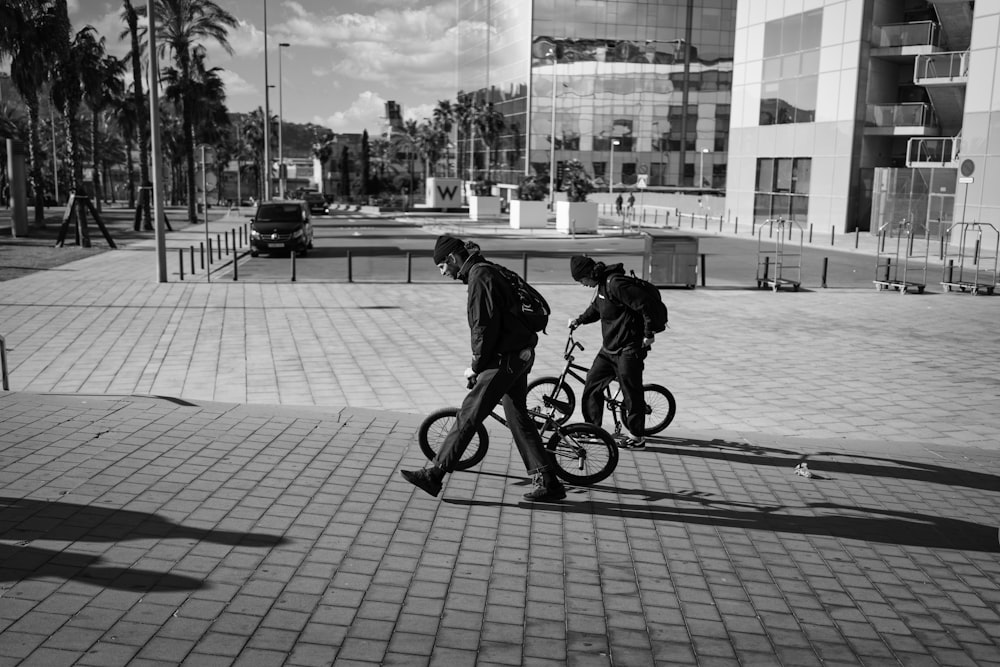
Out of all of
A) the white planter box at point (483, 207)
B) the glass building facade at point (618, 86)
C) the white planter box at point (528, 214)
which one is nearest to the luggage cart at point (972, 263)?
the white planter box at point (528, 214)

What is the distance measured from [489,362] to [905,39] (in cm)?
4094

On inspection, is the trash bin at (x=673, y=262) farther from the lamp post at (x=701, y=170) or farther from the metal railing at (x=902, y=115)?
the lamp post at (x=701, y=170)

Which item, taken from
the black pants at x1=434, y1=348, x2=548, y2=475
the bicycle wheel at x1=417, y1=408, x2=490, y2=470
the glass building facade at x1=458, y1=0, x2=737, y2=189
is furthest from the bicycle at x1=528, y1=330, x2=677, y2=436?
the glass building facade at x1=458, y1=0, x2=737, y2=189

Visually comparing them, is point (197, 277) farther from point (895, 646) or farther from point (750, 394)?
point (895, 646)

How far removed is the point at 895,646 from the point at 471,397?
2.99m

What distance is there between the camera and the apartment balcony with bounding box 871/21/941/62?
130 ft

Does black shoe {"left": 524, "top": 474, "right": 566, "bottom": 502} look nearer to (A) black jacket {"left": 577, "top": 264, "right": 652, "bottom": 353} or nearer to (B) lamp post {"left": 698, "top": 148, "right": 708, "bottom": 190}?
(A) black jacket {"left": 577, "top": 264, "right": 652, "bottom": 353}

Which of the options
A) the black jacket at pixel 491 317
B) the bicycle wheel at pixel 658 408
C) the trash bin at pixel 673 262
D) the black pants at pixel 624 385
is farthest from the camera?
the trash bin at pixel 673 262

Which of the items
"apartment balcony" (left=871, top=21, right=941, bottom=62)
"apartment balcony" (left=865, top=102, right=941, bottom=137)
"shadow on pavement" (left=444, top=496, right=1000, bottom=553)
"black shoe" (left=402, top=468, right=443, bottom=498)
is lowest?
"shadow on pavement" (left=444, top=496, right=1000, bottom=553)

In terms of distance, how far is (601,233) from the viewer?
140 feet

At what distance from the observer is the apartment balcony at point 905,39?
39719 mm

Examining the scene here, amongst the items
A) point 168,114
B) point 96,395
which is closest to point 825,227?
point 96,395

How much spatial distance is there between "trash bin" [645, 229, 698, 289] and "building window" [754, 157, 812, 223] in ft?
86.3

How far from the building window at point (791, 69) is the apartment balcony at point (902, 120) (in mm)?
3065
